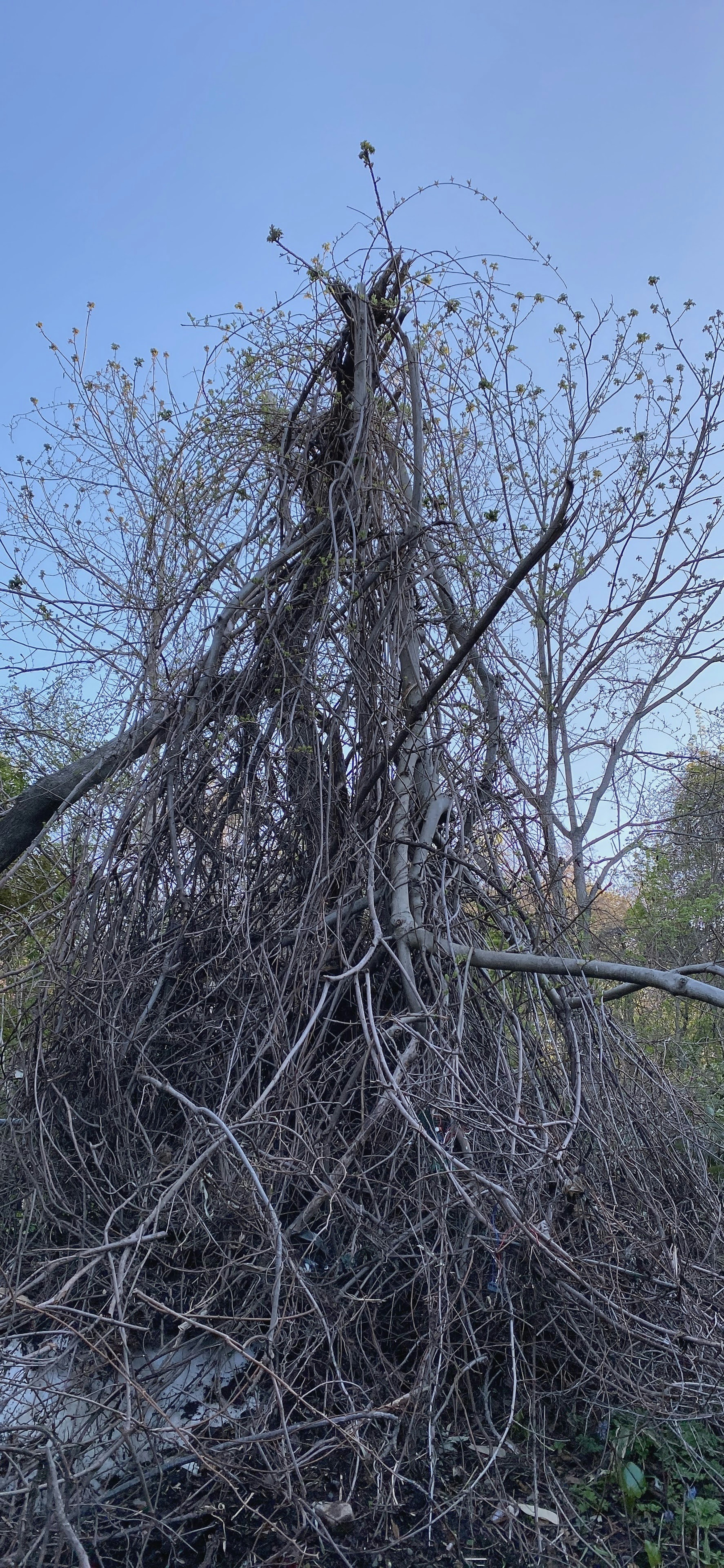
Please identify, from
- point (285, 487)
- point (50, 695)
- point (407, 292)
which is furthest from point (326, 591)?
point (50, 695)

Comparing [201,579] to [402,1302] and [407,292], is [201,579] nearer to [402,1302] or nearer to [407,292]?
[407,292]

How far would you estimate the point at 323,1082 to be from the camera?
2.81m

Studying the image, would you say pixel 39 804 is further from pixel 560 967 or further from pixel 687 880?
pixel 687 880

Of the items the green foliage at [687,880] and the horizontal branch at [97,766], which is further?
the green foliage at [687,880]

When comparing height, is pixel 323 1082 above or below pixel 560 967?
below

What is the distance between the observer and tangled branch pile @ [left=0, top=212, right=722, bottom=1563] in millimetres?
2262

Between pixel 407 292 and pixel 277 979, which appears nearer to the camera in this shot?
pixel 277 979

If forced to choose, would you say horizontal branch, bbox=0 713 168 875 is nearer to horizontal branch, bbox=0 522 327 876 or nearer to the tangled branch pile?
horizontal branch, bbox=0 522 327 876

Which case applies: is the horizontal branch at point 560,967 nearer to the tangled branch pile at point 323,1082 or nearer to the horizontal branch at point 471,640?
the tangled branch pile at point 323,1082

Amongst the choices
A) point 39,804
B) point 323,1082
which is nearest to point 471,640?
point 323,1082

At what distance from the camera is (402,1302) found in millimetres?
2732

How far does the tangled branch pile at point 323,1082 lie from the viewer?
7.42ft

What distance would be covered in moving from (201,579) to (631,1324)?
2.88 meters

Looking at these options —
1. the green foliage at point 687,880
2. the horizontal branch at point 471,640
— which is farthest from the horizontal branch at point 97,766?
the green foliage at point 687,880
